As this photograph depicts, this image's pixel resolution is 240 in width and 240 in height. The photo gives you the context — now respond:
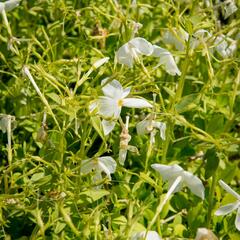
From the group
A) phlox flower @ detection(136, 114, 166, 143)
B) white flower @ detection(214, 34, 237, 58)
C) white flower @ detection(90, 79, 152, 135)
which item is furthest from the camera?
white flower @ detection(214, 34, 237, 58)

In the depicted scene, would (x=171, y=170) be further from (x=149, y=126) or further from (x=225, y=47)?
(x=225, y=47)

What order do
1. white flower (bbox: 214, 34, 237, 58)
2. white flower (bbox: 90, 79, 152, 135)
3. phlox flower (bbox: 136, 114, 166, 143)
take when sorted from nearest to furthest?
white flower (bbox: 90, 79, 152, 135) < phlox flower (bbox: 136, 114, 166, 143) < white flower (bbox: 214, 34, 237, 58)

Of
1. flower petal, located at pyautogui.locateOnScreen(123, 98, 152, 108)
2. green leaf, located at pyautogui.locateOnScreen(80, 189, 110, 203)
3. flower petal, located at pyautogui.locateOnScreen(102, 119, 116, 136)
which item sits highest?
flower petal, located at pyautogui.locateOnScreen(123, 98, 152, 108)

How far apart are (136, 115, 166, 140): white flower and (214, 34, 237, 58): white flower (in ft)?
0.99

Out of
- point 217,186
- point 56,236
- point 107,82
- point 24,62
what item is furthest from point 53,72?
point 217,186

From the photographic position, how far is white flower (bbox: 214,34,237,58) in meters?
1.61

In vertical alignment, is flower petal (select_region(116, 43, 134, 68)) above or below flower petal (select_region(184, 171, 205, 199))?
above

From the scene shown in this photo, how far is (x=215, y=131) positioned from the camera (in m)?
1.65

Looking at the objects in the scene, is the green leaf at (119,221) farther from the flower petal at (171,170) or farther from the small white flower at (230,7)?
the small white flower at (230,7)

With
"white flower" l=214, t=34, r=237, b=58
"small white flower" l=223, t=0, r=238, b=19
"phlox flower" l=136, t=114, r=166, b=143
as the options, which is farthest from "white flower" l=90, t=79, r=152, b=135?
"small white flower" l=223, t=0, r=238, b=19

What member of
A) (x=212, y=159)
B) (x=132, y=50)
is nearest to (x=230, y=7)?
(x=132, y=50)

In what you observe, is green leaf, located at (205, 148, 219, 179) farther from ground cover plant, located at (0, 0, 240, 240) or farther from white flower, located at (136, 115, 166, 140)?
white flower, located at (136, 115, 166, 140)

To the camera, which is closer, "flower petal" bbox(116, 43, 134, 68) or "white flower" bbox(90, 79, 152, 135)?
"white flower" bbox(90, 79, 152, 135)

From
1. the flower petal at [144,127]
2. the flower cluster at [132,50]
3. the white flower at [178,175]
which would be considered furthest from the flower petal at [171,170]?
the flower cluster at [132,50]
